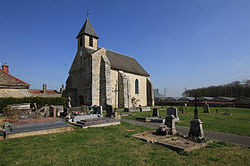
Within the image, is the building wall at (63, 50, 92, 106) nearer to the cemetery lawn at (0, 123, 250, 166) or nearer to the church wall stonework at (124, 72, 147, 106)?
the church wall stonework at (124, 72, 147, 106)

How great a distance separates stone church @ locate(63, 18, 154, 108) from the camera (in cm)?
2103

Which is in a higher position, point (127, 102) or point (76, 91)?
point (76, 91)

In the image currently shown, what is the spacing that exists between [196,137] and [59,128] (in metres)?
7.04

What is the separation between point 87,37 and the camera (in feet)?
77.4

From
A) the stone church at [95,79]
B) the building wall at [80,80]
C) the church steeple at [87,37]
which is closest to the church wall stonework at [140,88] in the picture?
the stone church at [95,79]

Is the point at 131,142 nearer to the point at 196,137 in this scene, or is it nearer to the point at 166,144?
the point at 166,144

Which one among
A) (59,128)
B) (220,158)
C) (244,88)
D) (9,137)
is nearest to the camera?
(220,158)

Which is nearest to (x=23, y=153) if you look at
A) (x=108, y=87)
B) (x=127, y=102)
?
(x=108, y=87)

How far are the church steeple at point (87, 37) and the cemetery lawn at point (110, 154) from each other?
2047 cm

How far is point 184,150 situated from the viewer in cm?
456

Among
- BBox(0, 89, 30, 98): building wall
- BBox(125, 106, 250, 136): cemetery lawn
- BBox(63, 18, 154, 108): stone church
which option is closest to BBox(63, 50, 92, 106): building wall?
BBox(63, 18, 154, 108): stone church

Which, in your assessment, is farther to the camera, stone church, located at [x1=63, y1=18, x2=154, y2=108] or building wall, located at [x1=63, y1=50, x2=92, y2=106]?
building wall, located at [x1=63, y1=50, x2=92, y2=106]

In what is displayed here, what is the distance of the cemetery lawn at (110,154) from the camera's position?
12.7ft

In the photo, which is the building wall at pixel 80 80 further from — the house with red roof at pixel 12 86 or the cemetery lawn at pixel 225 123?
the cemetery lawn at pixel 225 123
